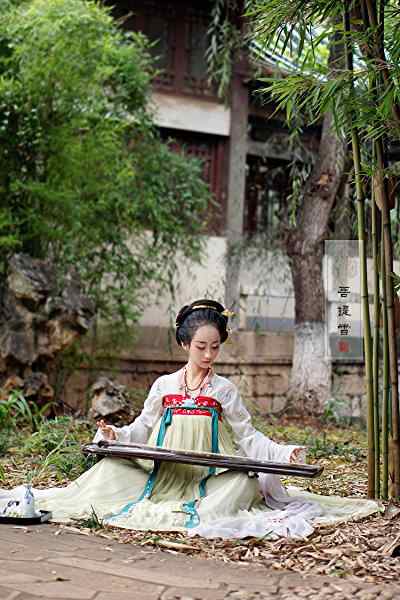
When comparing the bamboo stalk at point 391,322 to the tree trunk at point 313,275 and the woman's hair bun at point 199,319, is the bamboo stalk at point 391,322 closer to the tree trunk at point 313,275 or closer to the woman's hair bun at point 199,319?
the woman's hair bun at point 199,319

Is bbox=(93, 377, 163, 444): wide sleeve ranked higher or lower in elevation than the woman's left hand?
higher

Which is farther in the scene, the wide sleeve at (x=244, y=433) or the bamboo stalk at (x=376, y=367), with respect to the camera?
the bamboo stalk at (x=376, y=367)

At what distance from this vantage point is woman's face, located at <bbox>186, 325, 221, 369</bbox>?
437 centimetres

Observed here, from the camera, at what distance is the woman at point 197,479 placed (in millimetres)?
3908

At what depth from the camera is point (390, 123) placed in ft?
13.9

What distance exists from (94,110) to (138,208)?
3.87 feet

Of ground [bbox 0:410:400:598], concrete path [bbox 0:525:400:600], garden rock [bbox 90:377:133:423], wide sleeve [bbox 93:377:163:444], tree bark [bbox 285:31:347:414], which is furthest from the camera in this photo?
tree bark [bbox 285:31:347:414]

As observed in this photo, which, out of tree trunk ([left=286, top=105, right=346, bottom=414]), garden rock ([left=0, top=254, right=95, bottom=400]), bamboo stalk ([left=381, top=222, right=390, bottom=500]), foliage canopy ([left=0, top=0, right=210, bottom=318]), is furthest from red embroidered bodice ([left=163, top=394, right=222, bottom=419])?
tree trunk ([left=286, top=105, right=346, bottom=414])

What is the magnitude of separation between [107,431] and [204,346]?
0.62 meters

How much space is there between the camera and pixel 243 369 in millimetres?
9914

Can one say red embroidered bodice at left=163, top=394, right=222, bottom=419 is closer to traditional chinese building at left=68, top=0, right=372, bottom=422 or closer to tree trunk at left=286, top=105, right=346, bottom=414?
tree trunk at left=286, top=105, right=346, bottom=414

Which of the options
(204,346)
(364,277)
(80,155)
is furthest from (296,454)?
(80,155)

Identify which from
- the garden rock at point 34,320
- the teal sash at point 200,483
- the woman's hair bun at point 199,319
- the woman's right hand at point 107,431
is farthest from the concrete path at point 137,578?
the garden rock at point 34,320

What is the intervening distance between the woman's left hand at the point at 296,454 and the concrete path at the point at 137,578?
0.81 meters
